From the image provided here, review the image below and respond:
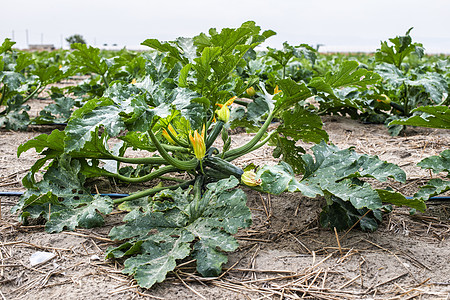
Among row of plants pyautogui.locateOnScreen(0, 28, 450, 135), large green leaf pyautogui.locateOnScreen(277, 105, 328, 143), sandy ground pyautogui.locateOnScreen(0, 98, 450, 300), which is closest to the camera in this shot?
sandy ground pyautogui.locateOnScreen(0, 98, 450, 300)

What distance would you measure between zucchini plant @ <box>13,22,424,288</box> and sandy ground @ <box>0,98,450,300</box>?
0.07 m

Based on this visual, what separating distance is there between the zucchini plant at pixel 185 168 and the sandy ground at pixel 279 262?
0.23 feet

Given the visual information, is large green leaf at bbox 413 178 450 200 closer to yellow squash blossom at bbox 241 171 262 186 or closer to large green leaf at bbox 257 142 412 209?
large green leaf at bbox 257 142 412 209

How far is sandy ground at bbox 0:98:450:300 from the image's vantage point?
4.79ft

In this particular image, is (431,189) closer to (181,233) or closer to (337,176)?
(337,176)

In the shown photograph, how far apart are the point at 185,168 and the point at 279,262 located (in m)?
0.65

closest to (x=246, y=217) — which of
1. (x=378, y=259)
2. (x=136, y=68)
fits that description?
(x=378, y=259)

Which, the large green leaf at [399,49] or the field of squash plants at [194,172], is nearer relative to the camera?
the field of squash plants at [194,172]

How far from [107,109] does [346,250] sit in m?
1.15

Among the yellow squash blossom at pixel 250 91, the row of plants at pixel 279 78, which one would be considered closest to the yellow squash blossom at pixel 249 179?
the row of plants at pixel 279 78

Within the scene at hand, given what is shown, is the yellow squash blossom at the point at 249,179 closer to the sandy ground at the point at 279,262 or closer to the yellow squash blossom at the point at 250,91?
the sandy ground at the point at 279,262

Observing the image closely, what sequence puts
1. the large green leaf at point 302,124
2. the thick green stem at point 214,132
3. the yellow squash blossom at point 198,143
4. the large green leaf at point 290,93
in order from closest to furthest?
the yellow squash blossom at point 198,143
the large green leaf at point 290,93
the thick green stem at point 214,132
the large green leaf at point 302,124

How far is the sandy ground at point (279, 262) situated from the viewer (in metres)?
1.46

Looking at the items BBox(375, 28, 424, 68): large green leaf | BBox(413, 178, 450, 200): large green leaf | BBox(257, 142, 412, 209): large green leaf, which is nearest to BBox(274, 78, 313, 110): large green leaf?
BBox(257, 142, 412, 209): large green leaf
